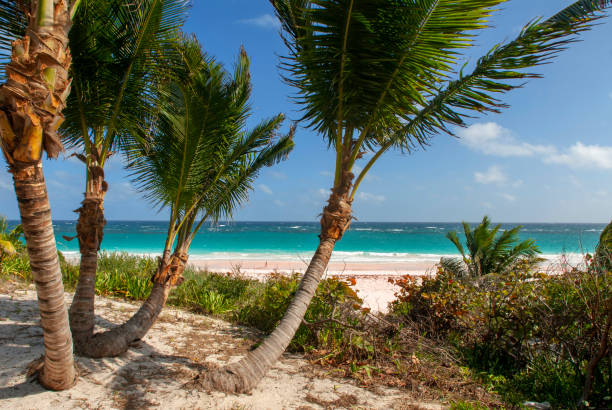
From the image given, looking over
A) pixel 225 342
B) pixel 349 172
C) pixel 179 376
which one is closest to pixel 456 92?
pixel 349 172

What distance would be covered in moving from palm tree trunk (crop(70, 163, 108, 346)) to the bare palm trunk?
147cm

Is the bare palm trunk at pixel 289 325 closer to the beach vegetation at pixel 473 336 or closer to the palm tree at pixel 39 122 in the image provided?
the beach vegetation at pixel 473 336

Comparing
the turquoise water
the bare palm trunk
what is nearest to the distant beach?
the turquoise water

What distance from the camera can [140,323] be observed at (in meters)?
4.45

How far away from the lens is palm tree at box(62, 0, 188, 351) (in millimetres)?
3766

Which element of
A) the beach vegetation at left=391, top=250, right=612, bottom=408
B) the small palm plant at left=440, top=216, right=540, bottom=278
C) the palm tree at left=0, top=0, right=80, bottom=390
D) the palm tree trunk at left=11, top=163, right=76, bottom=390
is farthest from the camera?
the small palm plant at left=440, top=216, right=540, bottom=278

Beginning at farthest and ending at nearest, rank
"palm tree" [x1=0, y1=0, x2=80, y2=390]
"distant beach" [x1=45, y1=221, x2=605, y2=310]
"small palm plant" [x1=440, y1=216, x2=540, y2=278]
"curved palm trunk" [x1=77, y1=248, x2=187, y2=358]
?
"distant beach" [x1=45, y1=221, x2=605, y2=310] → "small palm plant" [x1=440, y1=216, x2=540, y2=278] → "curved palm trunk" [x1=77, y1=248, x2=187, y2=358] → "palm tree" [x1=0, y1=0, x2=80, y2=390]

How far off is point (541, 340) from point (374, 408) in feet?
8.09

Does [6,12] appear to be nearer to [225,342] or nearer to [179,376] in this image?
[179,376]

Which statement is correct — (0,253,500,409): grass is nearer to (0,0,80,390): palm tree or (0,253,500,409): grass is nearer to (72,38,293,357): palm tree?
(72,38,293,357): palm tree

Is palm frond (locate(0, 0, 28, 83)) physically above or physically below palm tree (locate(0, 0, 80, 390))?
above

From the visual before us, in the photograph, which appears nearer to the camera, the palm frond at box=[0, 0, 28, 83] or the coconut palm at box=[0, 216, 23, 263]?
the palm frond at box=[0, 0, 28, 83]

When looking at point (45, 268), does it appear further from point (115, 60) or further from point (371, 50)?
point (371, 50)

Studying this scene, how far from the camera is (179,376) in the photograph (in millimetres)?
3805
